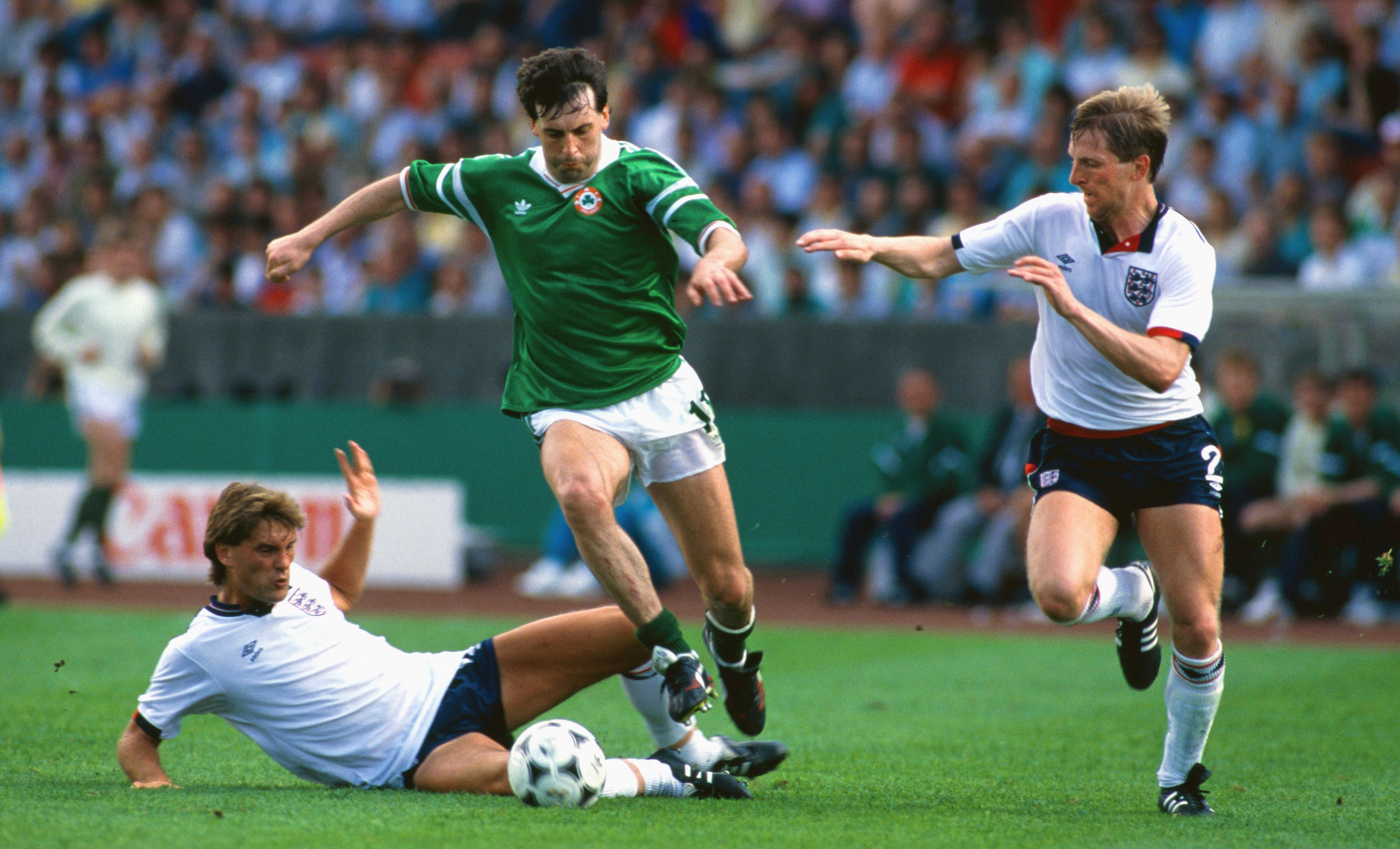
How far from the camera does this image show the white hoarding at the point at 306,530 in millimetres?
13555

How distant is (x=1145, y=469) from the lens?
18.7 ft

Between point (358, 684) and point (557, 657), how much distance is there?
696 millimetres

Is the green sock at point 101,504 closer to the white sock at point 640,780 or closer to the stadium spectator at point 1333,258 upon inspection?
the white sock at point 640,780

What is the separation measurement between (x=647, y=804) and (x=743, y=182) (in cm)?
1070

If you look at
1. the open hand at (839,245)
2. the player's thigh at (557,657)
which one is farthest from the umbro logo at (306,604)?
the open hand at (839,245)

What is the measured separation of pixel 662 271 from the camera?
6.23 metres

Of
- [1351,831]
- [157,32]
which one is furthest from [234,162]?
[1351,831]

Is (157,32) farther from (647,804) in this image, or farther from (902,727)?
(647,804)

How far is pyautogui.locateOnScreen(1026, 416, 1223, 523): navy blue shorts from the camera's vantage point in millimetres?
5676

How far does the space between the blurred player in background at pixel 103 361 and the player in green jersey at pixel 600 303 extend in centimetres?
811

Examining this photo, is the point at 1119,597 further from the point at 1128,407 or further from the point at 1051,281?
the point at 1051,281

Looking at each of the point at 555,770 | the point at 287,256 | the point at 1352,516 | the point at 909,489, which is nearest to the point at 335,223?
the point at 287,256

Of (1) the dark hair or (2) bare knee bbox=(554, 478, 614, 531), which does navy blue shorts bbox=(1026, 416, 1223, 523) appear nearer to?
(2) bare knee bbox=(554, 478, 614, 531)

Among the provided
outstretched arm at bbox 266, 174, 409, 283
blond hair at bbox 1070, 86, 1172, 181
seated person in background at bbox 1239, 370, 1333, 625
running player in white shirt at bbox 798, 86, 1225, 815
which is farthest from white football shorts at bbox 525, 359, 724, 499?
seated person in background at bbox 1239, 370, 1333, 625
